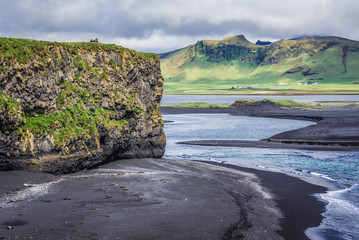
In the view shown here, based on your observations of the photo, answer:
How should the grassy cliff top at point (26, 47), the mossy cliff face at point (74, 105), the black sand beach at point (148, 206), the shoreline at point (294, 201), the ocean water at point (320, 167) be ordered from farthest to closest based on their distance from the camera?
the grassy cliff top at point (26, 47) → the mossy cliff face at point (74, 105) → the ocean water at point (320, 167) → the shoreline at point (294, 201) → the black sand beach at point (148, 206)

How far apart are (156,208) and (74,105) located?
12744 mm

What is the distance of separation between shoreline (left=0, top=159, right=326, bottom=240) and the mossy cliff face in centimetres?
170

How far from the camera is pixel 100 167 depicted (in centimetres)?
2981

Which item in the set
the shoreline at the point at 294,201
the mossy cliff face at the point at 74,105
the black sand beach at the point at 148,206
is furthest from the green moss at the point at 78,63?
the shoreline at the point at 294,201

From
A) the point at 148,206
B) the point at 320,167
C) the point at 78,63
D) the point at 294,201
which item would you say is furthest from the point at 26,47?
the point at 320,167

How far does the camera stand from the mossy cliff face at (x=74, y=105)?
926 inches

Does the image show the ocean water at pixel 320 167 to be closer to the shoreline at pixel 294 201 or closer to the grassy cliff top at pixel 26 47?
the shoreline at pixel 294 201

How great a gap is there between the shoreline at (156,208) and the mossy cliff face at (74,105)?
1.70 m

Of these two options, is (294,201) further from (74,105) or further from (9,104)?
(9,104)

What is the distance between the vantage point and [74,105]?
2845 centimetres

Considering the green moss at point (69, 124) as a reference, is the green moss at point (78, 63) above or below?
above

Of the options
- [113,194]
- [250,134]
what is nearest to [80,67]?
[113,194]

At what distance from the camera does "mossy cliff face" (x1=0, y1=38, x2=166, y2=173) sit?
23.5 metres

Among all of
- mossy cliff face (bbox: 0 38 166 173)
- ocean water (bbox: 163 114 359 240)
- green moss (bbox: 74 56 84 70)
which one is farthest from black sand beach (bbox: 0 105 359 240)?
green moss (bbox: 74 56 84 70)
